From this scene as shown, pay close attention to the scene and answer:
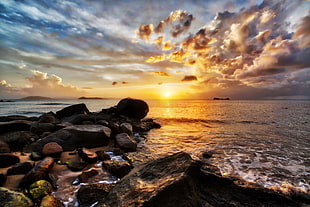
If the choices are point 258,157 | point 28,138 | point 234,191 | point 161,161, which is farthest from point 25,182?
point 258,157

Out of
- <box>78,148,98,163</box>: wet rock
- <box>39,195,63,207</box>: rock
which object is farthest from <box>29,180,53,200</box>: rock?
<box>78,148,98,163</box>: wet rock

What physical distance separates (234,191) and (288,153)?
23.0 ft

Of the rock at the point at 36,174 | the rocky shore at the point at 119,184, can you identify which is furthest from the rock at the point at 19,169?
the rock at the point at 36,174

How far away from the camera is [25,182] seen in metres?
4.10

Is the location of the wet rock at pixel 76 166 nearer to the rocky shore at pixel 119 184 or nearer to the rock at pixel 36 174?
the rocky shore at pixel 119 184

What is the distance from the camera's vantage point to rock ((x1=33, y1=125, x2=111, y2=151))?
7.35 meters

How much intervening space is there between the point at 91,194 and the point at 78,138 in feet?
15.8

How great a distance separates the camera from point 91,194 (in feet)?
12.8

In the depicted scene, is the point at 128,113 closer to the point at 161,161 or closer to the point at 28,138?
the point at 28,138

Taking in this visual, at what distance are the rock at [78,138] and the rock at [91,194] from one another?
165 inches

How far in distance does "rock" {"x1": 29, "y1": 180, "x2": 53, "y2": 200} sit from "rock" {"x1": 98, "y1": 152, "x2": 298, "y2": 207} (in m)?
1.66

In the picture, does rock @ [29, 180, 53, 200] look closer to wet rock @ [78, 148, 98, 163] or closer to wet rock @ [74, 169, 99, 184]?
wet rock @ [74, 169, 99, 184]

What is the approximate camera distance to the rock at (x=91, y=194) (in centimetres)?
375

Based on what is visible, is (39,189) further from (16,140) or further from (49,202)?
(16,140)
